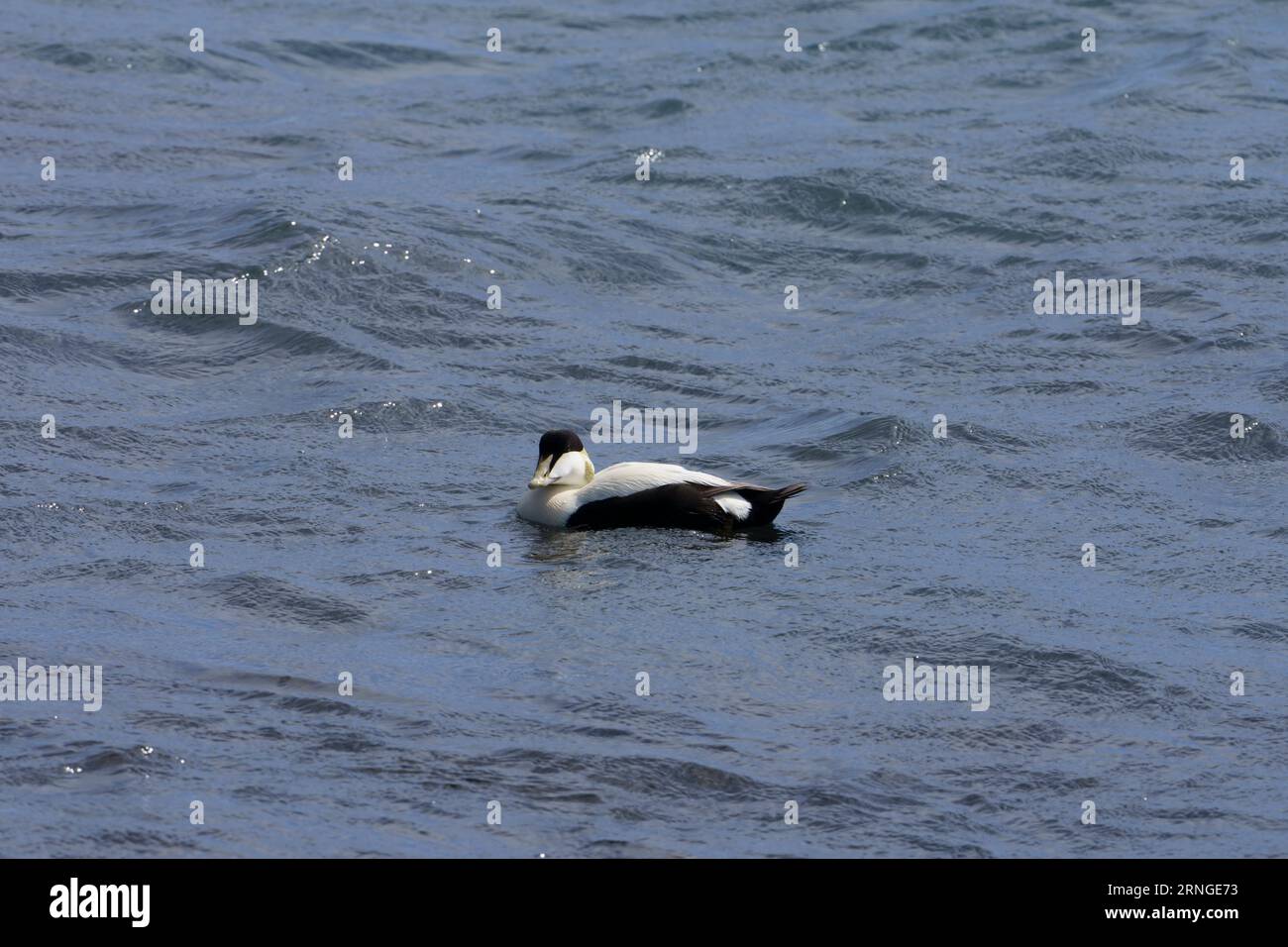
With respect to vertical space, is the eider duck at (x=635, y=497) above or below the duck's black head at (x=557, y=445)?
Answer: below

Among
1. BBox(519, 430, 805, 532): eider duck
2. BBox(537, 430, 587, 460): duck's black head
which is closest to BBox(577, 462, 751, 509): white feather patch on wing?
BBox(519, 430, 805, 532): eider duck

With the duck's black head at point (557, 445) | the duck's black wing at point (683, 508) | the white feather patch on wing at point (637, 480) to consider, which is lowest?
the duck's black wing at point (683, 508)

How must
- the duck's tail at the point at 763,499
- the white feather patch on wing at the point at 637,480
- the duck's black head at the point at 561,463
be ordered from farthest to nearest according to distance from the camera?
1. the duck's black head at the point at 561,463
2. the white feather patch on wing at the point at 637,480
3. the duck's tail at the point at 763,499

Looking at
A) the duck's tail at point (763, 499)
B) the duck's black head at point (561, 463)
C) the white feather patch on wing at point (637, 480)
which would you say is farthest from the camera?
the duck's black head at point (561, 463)

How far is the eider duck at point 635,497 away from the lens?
35.1 ft

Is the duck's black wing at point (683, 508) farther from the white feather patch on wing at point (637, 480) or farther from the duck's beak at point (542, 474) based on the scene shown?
the duck's beak at point (542, 474)

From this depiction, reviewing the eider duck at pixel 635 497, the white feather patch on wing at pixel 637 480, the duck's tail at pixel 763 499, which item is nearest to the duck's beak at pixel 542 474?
the eider duck at pixel 635 497

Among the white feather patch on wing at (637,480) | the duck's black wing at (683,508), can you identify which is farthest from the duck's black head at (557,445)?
the duck's black wing at (683,508)

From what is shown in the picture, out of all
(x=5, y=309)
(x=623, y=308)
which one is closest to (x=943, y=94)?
(x=623, y=308)

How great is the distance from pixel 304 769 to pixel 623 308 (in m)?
8.01

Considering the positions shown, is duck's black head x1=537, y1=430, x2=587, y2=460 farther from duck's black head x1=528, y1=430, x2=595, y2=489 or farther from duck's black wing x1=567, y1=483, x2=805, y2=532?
duck's black wing x1=567, y1=483, x2=805, y2=532

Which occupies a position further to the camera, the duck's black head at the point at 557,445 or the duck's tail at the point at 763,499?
the duck's black head at the point at 557,445

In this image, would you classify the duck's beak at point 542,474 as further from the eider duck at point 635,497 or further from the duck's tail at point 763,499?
the duck's tail at point 763,499
